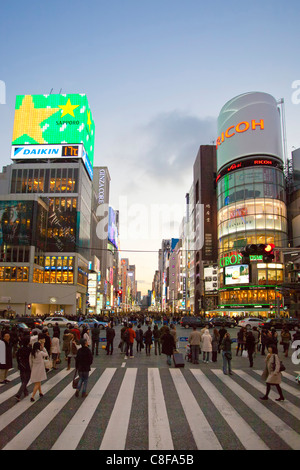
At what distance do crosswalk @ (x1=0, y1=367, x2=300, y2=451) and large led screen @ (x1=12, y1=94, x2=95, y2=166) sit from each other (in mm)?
84542

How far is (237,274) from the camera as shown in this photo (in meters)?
78.6

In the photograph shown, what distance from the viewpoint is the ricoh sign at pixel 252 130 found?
3297 inches

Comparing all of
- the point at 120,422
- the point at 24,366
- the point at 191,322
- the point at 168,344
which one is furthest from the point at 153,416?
the point at 191,322

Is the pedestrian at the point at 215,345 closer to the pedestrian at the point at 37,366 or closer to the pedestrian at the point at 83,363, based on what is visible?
the pedestrian at the point at 83,363

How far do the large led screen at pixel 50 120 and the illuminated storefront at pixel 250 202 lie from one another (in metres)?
36.8

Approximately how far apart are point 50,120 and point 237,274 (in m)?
59.7

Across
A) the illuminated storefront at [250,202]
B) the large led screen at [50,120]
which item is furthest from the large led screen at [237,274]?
the large led screen at [50,120]

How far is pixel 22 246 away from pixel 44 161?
28880 millimetres

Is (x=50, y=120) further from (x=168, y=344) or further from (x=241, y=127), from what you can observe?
(x=168, y=344)

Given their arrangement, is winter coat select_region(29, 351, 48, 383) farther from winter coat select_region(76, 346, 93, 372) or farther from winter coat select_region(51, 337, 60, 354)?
winter coat select_region(51, 337, 60, 354)

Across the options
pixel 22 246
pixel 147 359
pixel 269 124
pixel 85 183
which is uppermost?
pixel 269 124

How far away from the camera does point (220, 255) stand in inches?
3457
